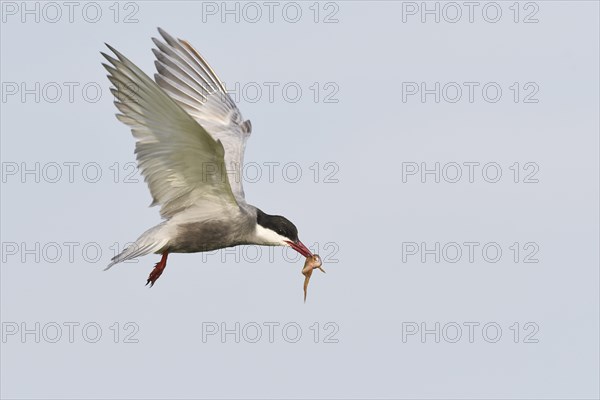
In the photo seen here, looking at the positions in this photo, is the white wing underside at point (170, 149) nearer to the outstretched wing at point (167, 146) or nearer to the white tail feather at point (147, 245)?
the outstretched wing at point (167, 146)

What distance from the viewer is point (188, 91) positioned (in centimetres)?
1666

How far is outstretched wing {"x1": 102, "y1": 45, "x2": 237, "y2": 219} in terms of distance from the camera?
12578 millimetres

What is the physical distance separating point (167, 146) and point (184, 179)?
2.02 ft

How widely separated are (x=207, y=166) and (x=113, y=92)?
4.28 feet

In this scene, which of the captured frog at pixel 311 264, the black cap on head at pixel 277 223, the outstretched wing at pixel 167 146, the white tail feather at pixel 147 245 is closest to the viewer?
the outstretched wing at pixel 167 146

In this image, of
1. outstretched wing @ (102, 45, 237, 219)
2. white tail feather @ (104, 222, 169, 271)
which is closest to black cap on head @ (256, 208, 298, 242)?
Answer: outstretched wing @ (102, 45, 237, 219)

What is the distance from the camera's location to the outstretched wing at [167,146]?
12.6 metres

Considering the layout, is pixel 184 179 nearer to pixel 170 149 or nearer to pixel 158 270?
pixel 170 149

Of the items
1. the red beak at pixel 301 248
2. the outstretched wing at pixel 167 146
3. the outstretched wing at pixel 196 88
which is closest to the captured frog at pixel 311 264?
the red beak at pixel 301 248

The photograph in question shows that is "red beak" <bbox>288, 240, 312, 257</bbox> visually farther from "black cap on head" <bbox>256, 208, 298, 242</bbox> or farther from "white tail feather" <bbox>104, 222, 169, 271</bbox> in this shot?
"white tail feather" <bbox>104, 222, 169, 271</bbox>

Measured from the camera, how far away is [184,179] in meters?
13.8

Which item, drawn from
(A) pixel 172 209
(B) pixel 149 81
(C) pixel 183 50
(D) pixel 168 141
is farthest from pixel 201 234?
(C) pixel 183 50

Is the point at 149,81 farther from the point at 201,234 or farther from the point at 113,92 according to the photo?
the point at 201,234

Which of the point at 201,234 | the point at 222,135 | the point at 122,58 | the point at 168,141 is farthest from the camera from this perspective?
the point at 222,135
